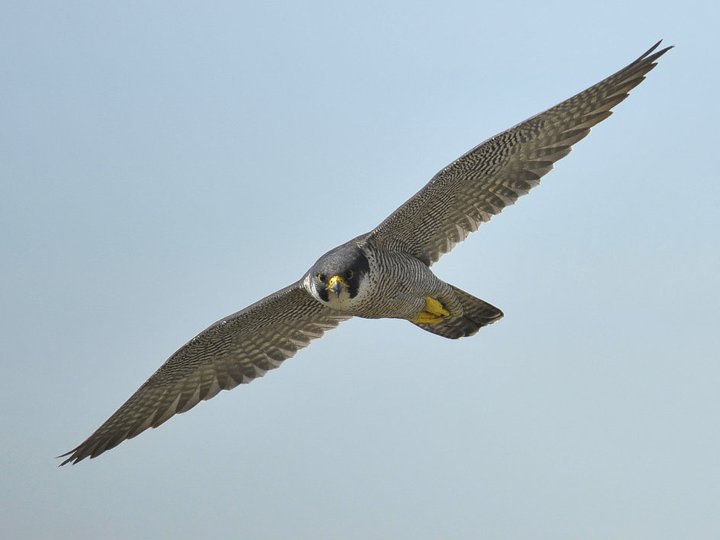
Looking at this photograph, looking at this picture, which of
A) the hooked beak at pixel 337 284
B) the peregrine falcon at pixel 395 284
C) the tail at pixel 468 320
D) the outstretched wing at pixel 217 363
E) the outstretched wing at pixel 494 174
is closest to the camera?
the hooked beak at pixel 337 284

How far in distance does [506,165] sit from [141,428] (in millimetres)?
5399

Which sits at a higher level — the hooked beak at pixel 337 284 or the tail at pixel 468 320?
the hooked beak at pixel 337 284

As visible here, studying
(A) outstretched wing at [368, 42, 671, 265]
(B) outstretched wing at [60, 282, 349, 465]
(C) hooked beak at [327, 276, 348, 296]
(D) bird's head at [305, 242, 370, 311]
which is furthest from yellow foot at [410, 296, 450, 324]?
(C) hooked beak at [327, 276, 348, 296]

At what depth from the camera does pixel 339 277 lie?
Result: 11.9 m

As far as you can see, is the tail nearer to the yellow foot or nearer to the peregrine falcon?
the peregrine falcon

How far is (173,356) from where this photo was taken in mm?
13320

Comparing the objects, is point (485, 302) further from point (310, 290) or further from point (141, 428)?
point (141, 428)

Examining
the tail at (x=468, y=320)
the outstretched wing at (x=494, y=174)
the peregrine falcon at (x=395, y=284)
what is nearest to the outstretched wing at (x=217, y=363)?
the peregrine falcon at (x=395, y=284)

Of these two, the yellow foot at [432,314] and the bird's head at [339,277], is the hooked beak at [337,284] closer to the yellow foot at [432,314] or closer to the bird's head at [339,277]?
the bird's head at [339,277]

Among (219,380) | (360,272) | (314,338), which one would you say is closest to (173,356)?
(219,380)

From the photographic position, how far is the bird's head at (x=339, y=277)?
11.9m

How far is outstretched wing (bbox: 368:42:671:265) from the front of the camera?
40.9 feet

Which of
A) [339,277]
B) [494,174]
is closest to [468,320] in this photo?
[494,174]

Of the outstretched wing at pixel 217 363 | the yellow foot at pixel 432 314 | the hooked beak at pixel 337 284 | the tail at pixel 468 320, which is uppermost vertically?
the outstretched wing at pixel 217 363
